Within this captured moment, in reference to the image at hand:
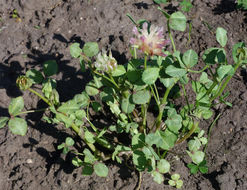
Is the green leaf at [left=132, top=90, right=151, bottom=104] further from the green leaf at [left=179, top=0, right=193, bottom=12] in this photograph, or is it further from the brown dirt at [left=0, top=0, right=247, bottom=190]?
the green leaf at [left=179, top=0, right=193, bottom=12]

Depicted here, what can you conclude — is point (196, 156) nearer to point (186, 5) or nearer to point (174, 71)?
point (174, 71)

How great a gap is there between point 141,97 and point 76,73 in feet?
3.20

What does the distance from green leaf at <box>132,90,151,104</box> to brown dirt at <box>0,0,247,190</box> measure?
0.70 metres

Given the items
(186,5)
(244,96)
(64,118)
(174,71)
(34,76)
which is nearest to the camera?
(174,71)

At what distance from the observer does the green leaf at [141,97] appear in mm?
1405

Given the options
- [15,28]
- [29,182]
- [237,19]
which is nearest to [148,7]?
[237,19]

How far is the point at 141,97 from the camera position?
55.9 inches

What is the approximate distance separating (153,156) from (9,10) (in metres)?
2.04

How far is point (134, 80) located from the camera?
4.62 feet

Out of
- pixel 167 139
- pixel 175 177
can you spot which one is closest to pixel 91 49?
pixel 167 139

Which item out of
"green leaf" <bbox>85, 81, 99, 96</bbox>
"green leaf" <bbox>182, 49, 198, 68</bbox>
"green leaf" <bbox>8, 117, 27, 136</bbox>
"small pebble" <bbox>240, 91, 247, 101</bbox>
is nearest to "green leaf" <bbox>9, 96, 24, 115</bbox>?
"green leaf" <bbox>8, 117, 27, 136</bbox>

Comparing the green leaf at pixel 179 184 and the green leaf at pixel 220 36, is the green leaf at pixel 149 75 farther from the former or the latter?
the green leaf at pixel 179 184

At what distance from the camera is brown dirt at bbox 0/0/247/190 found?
1.88 metres

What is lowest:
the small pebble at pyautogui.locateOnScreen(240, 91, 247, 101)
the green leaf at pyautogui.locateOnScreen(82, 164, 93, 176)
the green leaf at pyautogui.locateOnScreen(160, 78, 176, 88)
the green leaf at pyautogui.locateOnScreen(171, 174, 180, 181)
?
the green leaf at pyautogui.locateOnScreen(171, 174, 180, 181)
